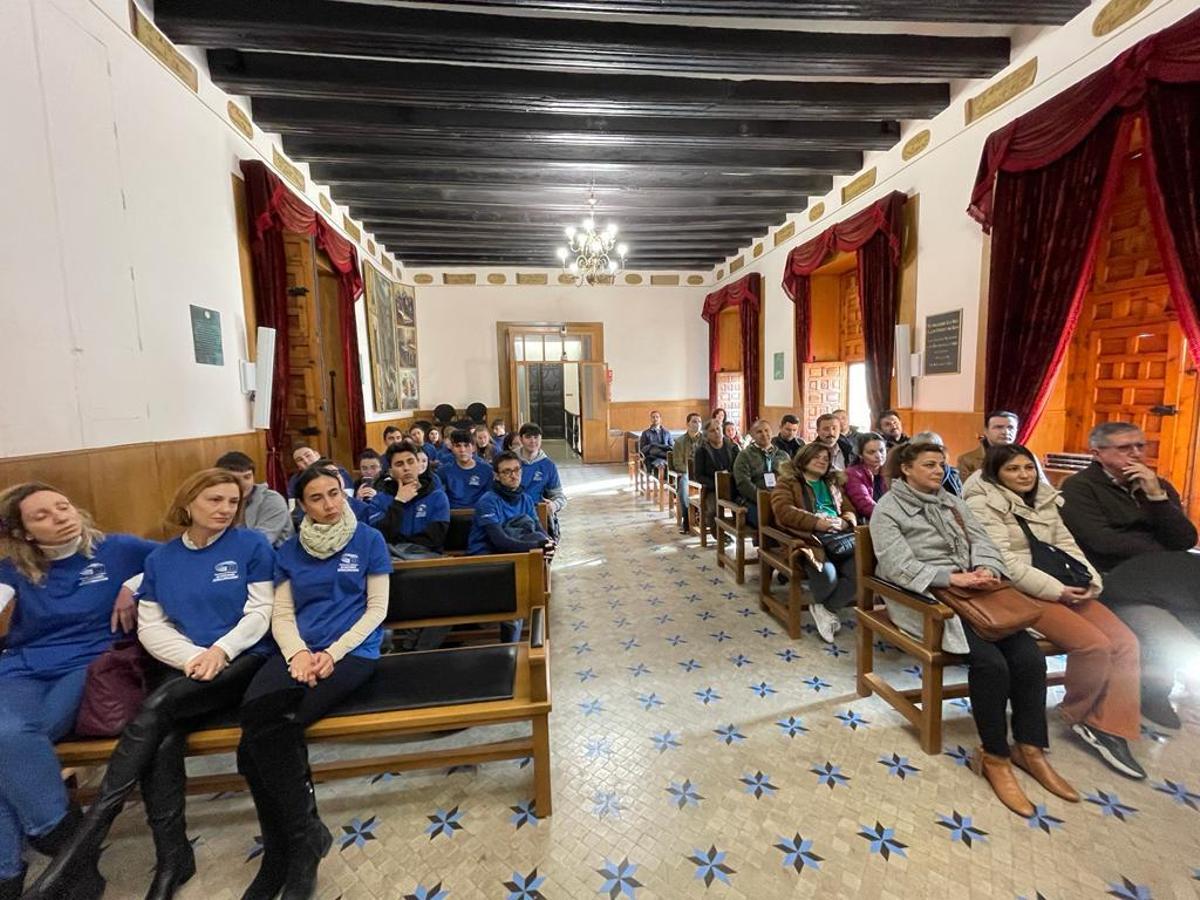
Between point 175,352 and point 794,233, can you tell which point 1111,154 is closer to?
point 794,233

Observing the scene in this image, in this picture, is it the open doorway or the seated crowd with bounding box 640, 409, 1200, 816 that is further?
the open doorway

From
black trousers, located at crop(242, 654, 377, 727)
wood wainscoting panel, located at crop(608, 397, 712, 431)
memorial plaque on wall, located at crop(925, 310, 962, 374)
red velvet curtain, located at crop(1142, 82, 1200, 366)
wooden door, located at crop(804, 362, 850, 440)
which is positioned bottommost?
black trousers, located at crop(242, 654, 377, 727)

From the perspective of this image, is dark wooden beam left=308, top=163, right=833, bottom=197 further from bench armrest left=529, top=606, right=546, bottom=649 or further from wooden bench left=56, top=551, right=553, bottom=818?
bench armrest left=529, top=606, right=546, bottom=649

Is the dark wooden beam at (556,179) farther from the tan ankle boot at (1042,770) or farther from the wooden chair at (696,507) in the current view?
the tan ankle boot at (1042,770)

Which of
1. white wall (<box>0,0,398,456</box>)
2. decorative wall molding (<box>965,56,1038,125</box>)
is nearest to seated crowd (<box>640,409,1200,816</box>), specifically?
decorative wall molding (<box>965,56,1038,125</box>)

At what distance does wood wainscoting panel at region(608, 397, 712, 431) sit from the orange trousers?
8169mm

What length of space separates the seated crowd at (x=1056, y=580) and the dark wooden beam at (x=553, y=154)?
4.08 metres

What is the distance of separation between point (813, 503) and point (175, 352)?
4204mm

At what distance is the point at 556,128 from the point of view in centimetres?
436

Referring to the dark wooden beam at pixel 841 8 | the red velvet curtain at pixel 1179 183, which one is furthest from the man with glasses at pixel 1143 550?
the dark wooden beam at pixel 841 8

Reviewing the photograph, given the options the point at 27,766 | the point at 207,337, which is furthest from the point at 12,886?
the point at 207,337

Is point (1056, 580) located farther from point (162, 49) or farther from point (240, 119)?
point (240, 119)

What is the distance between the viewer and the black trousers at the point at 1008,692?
1826mm

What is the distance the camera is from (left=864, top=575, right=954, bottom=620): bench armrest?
1920 millimetres
